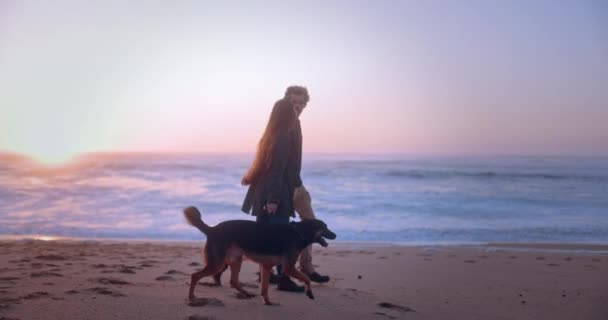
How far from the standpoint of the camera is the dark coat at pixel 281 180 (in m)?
4.76

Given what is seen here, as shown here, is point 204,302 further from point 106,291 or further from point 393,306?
point 393,306

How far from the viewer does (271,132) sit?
15.9 ft

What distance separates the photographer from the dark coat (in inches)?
187

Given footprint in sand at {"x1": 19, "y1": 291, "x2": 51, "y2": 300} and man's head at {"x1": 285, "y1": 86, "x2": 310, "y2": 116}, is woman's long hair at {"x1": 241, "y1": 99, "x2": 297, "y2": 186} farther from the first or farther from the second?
footprint in sand at {"x1": 19, "y1": 291, "x2": 51, "y2": 300}

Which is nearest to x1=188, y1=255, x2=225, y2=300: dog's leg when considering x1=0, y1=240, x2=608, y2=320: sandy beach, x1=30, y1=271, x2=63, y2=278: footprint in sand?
x1=0, y1=240, x2=608, y2=320: sandy beach

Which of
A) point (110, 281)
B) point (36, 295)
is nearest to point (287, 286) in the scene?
point (110, 281)

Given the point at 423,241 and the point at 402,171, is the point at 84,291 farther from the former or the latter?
the point at 402,171

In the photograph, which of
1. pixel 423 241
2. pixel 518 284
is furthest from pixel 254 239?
pixel 423 241

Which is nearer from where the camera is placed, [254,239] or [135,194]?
[254,239]

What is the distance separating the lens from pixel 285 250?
4.34 meters

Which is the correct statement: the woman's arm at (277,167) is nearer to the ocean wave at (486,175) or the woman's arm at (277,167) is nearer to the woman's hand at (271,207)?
the woman's hand at (271,207)

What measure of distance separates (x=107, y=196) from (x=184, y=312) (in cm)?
1826

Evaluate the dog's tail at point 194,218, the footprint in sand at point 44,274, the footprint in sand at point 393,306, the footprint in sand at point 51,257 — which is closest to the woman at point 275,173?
the dog's tail at point 194,218

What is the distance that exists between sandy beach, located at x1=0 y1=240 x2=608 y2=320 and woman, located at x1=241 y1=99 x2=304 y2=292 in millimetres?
769
